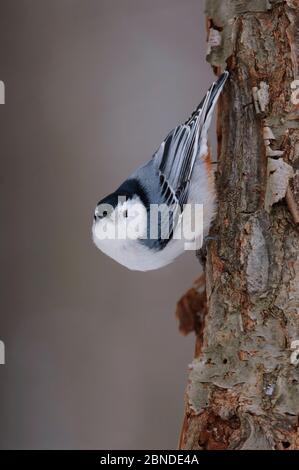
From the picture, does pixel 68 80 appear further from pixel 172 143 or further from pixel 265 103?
pixel 265 103

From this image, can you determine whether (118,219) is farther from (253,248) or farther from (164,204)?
(253,248)

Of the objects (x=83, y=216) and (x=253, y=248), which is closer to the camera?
(x=253, y=248)

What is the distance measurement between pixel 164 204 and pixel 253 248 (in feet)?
0.85

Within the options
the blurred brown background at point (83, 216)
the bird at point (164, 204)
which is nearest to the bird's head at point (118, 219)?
the bird at point (164, 204)

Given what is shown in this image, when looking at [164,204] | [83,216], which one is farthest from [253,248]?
[83,216]

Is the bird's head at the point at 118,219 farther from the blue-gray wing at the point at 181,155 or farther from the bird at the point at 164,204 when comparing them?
the blue-gray wing at the point at 181,155

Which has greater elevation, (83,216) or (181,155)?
(181,155)

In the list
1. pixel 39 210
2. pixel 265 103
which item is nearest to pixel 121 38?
pixel 39 210

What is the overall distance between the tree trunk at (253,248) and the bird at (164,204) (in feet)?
0.24

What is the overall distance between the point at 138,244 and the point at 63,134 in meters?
0.96

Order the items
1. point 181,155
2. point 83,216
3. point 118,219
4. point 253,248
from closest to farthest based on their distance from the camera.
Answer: point 253,248 → point 118,219 → point 181,155 → point 83,216

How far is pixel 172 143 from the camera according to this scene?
4.92 ft

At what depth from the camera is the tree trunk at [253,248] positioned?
1166mm

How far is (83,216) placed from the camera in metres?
2.20
